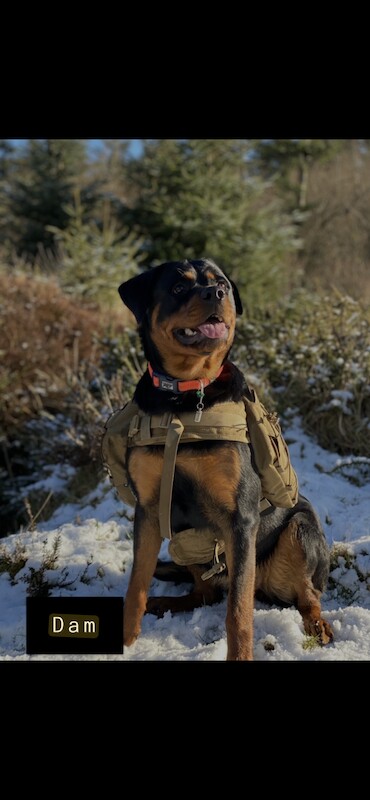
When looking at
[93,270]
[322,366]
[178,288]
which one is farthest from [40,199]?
[178,288]

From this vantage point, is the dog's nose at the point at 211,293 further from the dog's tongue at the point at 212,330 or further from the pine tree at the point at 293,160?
the pine tree at the point at 293,160

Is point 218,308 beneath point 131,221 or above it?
beneath

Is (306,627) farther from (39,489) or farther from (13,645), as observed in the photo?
(39,489)

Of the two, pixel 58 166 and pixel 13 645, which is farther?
pixel 58 166

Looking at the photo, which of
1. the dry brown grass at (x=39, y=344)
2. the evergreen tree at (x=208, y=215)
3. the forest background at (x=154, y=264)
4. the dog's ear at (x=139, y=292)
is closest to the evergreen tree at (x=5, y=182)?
the forest background at (x=154, y=264)

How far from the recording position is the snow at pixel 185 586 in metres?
2.90

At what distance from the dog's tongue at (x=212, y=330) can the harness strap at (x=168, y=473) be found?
38 cm

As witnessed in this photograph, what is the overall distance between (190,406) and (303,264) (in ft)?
45.8

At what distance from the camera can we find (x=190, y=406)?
2.79 m

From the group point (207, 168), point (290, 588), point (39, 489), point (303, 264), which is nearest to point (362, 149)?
point (303, 264)

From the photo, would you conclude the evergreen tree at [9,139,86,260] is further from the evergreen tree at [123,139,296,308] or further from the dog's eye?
the dog's eye

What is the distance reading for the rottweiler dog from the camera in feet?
8.71

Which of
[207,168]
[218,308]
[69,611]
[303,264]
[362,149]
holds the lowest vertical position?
[69,611]

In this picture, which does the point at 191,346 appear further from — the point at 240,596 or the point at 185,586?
the point at 185,586
